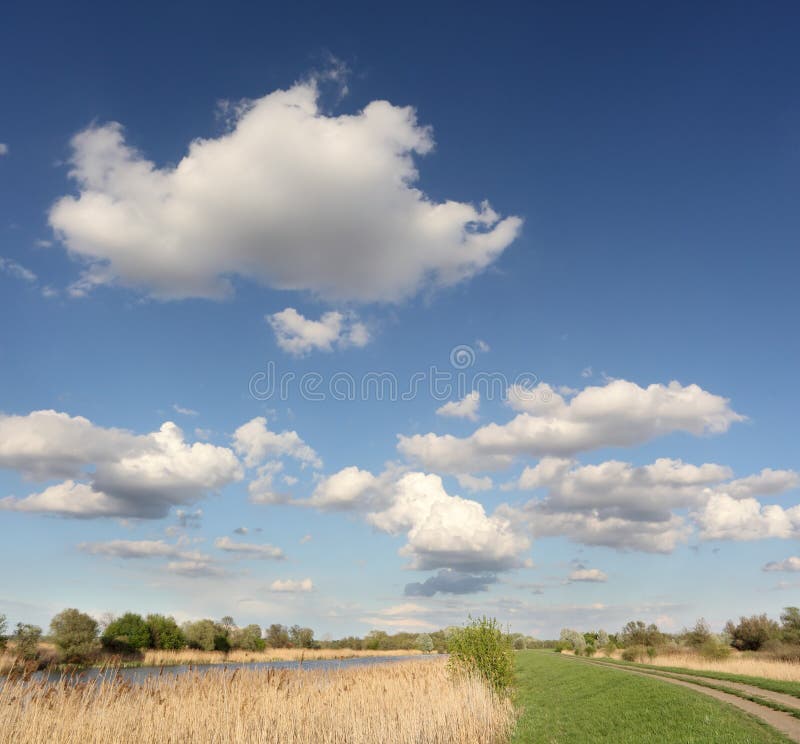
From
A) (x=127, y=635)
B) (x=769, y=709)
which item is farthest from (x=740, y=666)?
(x=127, y=635)

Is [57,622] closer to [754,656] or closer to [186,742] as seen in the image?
[186,742]

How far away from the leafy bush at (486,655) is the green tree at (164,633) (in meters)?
56.6

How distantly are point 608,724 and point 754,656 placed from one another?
43409 millimetres

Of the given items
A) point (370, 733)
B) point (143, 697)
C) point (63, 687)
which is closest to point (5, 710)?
point (63, 687)

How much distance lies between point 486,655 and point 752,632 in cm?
4916

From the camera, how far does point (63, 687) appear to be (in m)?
13.6

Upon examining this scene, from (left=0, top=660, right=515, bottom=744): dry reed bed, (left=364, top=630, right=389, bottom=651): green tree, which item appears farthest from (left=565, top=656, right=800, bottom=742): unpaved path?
(left=364, top=630, right=389, bottom=651): green tree

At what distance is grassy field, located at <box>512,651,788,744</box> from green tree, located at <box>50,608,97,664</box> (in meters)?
42.9

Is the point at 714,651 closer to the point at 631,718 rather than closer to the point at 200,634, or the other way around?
the point at 631,718

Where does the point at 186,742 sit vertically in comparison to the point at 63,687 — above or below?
below

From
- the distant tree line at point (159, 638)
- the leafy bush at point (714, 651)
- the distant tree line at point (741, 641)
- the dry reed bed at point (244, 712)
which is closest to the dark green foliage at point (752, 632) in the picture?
the distant tree line at point (741, 641)

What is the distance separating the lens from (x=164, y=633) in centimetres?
7131

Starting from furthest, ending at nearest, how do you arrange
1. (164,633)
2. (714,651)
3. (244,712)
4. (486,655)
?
(164,633)
(714,651)
(486,655)
(244,712)

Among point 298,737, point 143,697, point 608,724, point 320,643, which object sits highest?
point 143,697
